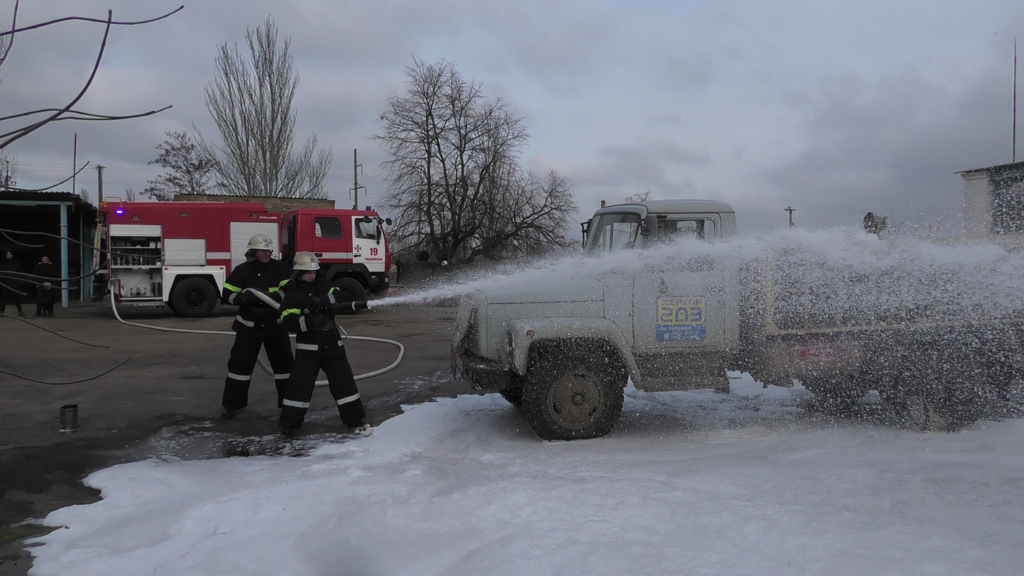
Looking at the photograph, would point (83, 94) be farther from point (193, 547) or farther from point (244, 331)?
point (244, 331)

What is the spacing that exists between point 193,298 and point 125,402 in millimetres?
10293

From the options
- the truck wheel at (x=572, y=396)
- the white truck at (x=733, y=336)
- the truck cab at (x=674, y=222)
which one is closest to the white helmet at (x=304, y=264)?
the white truck at (x=733, y=336)

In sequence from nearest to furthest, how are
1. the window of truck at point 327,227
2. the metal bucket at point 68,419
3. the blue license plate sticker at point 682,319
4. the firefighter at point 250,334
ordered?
the blue license plate sticker at point 682,319 < the metal bucket at point 68,419 < the firefighter at point 250,334 < the window of truck at point 327,227

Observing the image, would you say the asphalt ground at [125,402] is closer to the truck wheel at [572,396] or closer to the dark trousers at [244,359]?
the dark trousers at [244,359]

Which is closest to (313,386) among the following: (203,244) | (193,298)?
(193,298)

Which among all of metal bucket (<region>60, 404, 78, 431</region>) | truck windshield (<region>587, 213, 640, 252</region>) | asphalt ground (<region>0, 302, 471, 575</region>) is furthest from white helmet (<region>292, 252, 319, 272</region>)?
truck windshield (<region>587, 213, 640, 252</region>)

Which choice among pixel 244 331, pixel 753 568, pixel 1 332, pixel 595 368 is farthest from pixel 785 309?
pixel 1 332

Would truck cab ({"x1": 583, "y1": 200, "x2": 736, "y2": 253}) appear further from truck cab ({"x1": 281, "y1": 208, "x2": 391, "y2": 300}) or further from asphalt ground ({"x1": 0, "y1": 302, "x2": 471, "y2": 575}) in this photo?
truck cab ({"x1": 281, "y1": 208, "x2": 391, "y2": 300})

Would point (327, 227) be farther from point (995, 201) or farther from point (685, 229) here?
point (995, 201)

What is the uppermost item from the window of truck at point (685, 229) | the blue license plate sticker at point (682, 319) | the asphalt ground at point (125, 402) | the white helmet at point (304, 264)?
the window of truck at point (685, 229)

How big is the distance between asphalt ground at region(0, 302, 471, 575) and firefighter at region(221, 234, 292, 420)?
305 millimetres

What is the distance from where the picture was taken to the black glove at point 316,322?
237 inches

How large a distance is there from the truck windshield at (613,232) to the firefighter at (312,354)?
8.08 ft

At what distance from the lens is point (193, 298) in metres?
17.0
